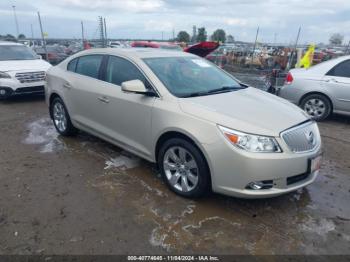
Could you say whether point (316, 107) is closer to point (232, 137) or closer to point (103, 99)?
point (232, 137)

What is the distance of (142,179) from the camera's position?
3.99 metres

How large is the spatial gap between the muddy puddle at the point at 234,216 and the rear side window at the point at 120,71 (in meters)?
1.22

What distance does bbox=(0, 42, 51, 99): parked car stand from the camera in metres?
7.84

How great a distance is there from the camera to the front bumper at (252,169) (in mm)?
2889

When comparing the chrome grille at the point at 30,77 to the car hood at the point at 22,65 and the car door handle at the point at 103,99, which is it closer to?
the car hood at the point at 22,65

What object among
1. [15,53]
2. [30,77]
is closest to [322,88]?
[30,77]

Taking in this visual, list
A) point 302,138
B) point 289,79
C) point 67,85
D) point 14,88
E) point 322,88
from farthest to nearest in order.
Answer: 1. point 14,88
2. point 289,79
3. point 322,88
4. point 67,85
5. point 302,138

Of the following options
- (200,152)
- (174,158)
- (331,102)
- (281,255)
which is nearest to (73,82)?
(174,158)

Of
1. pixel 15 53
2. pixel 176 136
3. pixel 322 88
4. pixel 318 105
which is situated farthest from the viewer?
pixel 15 53

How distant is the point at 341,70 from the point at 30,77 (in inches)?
296

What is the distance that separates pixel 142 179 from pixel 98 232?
3.79ft

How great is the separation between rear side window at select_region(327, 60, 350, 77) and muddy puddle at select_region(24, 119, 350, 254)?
10.0 feet

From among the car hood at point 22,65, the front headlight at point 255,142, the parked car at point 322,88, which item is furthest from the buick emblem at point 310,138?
the car hood at point 22,65

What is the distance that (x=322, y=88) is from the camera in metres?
6.61
